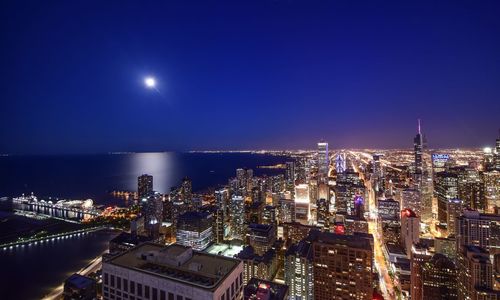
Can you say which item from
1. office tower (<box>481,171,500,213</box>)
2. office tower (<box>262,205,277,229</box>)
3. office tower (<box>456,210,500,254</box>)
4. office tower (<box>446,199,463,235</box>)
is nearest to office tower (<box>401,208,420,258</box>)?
office tower (<box>456,210,500,254</box>)

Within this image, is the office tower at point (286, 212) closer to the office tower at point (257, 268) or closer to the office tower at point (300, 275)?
the office tower at point (257, 268)

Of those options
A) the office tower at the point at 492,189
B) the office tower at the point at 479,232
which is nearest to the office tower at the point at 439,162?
the office tower at the point at 492,189

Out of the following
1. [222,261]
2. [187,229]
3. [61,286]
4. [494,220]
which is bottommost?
[61,286]

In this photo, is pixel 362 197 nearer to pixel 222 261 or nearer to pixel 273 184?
pixel 273 184

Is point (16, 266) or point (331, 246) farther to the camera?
point (16, 266)

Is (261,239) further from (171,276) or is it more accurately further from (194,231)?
(171,276)

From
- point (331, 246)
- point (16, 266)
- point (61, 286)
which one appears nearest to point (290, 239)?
point (331, 246)

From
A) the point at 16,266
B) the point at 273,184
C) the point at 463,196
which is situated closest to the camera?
the point at 16,266

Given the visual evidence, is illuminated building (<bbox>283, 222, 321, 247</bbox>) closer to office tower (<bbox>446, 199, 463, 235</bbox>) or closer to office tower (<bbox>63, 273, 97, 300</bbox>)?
office tower (<bbox>446, 199, 463, 235</bbox>)
